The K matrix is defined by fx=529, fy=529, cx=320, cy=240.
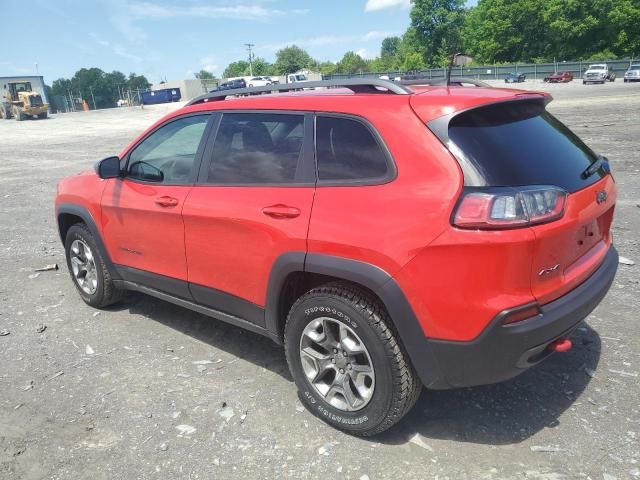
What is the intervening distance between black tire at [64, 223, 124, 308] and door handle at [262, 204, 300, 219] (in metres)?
2.12

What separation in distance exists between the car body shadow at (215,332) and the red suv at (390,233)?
1.65 ft

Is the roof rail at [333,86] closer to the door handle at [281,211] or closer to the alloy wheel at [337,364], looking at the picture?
the door handle at [281,211]

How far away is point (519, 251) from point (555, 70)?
232ft

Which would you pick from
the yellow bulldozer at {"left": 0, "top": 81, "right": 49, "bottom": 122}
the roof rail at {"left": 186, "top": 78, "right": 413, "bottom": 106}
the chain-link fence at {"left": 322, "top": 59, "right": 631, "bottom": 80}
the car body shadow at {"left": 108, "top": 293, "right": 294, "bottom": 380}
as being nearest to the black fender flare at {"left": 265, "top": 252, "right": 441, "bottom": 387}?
the roof rail at {"left": 186, "top": 78, "right": 413, "bottom": 106}

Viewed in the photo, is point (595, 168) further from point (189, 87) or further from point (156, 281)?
point (189, 87)

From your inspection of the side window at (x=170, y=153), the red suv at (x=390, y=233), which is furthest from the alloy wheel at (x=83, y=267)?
the red suv at (x=390, y=233)

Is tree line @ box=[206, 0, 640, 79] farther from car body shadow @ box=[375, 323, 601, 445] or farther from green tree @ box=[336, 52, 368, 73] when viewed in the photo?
car body shadow @ box=[375, 323, 601, 445]

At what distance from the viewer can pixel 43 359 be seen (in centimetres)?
391

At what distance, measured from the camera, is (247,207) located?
10.1 ft

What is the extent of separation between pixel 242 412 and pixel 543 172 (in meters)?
2.12

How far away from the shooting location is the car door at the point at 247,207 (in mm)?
2910

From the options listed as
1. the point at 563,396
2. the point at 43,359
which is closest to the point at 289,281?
the point at 563,396

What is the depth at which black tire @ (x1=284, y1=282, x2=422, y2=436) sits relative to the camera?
257 centimetres

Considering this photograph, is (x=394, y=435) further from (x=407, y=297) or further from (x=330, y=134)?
(x=330, y=134)
